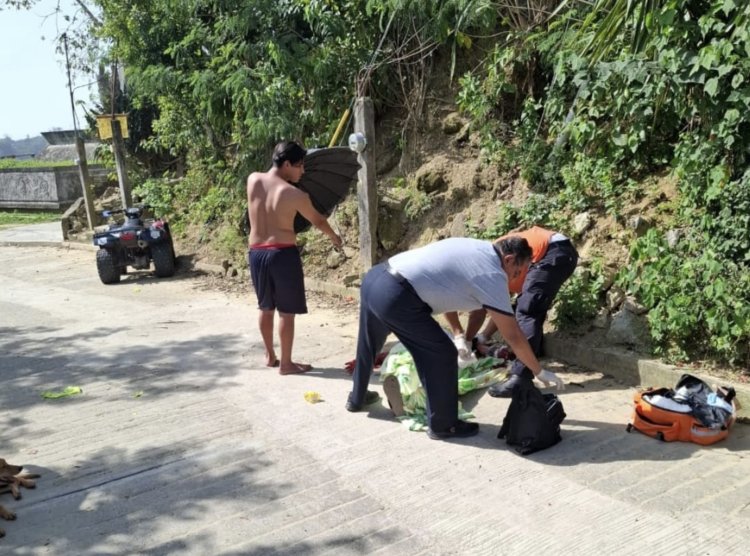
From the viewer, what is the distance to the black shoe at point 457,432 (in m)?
4.36

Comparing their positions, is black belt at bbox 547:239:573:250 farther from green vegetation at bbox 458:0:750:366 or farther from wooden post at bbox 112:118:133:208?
wooden post at bbox 112:118:133:208

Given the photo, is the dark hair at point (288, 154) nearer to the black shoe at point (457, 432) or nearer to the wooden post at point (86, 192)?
the black shoe at point (457, 432)

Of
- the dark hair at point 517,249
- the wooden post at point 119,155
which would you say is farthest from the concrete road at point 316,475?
the wooden post at point 119,155

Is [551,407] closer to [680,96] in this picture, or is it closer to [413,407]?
[413,407]

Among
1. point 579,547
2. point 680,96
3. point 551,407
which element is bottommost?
Result: point 579,547

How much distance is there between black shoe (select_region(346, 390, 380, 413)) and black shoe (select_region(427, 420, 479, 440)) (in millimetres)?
672

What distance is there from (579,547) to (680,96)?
396cm

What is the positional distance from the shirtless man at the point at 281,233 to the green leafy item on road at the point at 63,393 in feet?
5.39

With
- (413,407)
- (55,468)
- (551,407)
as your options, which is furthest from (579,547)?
(55,468)

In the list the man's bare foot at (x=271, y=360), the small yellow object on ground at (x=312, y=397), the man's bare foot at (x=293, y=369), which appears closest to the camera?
the small yellow object on ground at (x=312, y=397)

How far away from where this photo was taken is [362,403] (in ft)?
16.1

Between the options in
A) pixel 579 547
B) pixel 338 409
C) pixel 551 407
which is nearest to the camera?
pixel 579 547

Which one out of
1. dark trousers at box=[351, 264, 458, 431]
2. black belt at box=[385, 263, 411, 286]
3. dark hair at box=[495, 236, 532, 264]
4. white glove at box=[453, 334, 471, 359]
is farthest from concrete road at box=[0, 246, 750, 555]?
dark hair at box=[495, 236, 532, 264]

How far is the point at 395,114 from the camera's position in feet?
34.1
